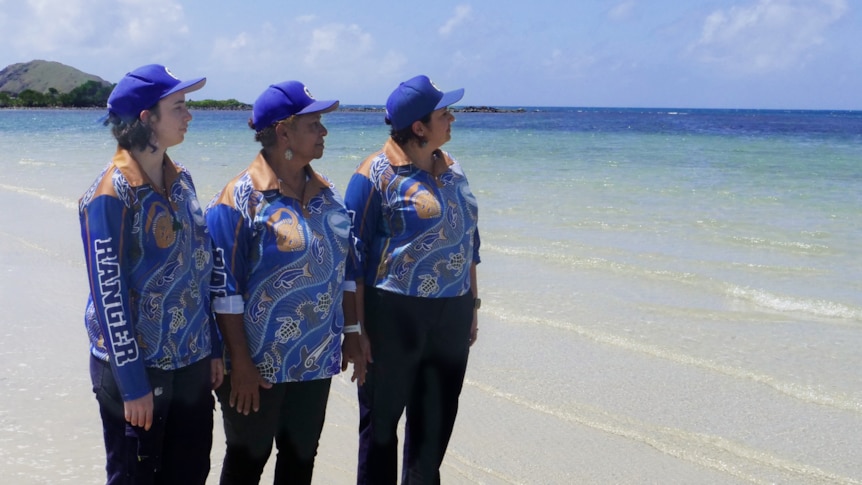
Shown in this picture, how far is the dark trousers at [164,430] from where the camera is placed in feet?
8.48

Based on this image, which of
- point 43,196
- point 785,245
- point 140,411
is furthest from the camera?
point 43,196

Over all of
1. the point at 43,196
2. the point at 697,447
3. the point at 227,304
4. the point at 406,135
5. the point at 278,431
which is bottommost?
the point at 43,196

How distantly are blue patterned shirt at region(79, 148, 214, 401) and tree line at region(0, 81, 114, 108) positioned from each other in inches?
4416

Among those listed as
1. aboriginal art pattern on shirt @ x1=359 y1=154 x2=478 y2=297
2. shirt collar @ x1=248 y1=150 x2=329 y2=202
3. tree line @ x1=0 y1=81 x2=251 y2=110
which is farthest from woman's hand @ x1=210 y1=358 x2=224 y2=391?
tree line @ x1=0 y1=81 x2=251 y2=110

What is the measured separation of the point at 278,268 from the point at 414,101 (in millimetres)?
904

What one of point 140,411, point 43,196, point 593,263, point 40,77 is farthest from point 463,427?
point 40,77

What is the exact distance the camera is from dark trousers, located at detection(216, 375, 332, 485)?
2910mm

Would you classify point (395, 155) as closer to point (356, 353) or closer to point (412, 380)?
point (356, 353)

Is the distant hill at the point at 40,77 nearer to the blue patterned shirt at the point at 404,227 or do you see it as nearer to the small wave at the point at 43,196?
the small wave at the point at 43,196

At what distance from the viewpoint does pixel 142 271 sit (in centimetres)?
253

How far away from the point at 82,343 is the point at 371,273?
3184 millimetres

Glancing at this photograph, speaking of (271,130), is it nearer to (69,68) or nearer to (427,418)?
(427,418)

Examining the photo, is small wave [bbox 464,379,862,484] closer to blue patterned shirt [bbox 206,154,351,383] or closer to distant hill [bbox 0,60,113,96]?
blue patterned shirt [bbox 206,154,351,383]

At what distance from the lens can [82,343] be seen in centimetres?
572
